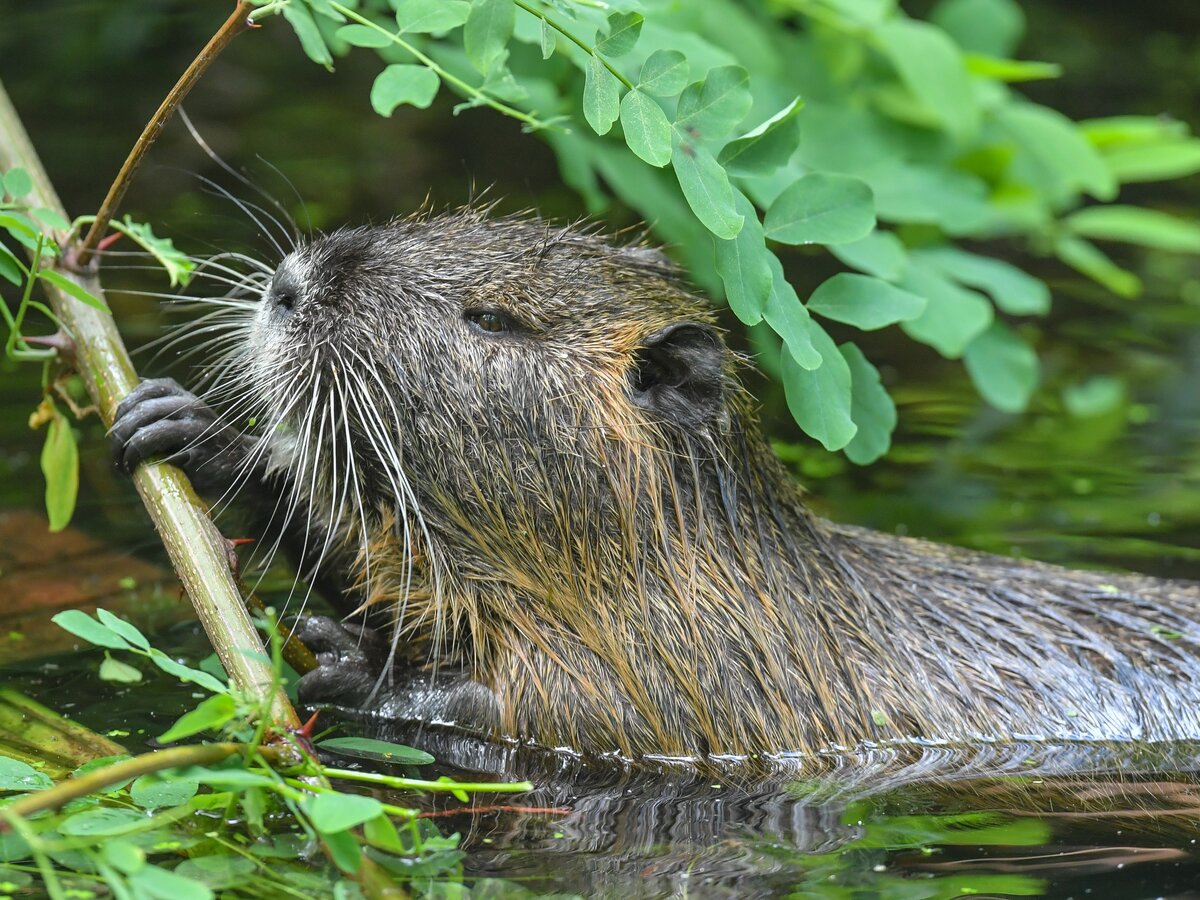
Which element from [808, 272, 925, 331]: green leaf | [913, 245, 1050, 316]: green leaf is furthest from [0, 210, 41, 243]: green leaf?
[913, 245, 1050, 316]: green leaf

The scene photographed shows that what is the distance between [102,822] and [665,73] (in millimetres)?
1681

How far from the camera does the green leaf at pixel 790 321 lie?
10.1ft

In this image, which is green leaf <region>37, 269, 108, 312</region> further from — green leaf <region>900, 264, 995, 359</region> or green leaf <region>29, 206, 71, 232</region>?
green leaf <region>900, 264, 995, 359</region>

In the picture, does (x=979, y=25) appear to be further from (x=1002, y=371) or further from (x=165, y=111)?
(x=165, y=111)

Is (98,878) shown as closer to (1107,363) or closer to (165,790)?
(165,790)

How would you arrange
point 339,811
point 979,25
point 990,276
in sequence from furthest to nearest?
point 979,25 < point 990,276 < point 339,811

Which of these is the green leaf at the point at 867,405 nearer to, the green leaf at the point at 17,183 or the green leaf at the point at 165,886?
the green leaf at the point at 17,183

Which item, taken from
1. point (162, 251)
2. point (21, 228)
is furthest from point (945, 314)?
point (21, 228)

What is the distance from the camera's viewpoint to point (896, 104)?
5859 mm

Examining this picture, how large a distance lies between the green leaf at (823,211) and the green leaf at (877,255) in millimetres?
1062

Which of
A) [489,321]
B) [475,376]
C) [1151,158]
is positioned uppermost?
[1151,158]

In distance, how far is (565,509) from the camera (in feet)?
11.5

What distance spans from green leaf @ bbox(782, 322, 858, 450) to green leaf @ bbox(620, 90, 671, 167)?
584 millimetres

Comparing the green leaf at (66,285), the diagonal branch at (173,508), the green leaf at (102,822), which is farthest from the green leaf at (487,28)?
the green leaf at (102,822)
